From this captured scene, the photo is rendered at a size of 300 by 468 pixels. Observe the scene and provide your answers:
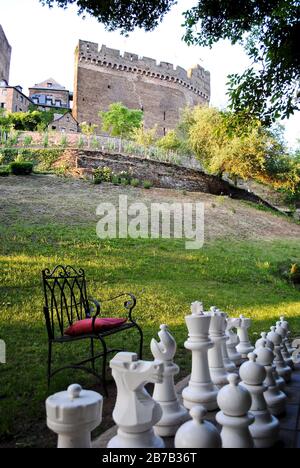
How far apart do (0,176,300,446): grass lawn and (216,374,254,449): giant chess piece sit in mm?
1419

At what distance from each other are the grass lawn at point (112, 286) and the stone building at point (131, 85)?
118 ft

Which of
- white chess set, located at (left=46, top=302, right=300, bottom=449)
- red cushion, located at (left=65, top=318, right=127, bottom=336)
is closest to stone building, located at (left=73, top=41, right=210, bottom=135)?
red cushion, located at (left=65, top=318, right=127, bottom=336)

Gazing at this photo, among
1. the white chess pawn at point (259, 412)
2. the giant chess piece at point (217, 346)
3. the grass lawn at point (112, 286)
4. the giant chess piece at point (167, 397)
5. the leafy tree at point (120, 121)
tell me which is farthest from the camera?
the leafy tree at point (120, 121)

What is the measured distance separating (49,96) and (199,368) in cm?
5651

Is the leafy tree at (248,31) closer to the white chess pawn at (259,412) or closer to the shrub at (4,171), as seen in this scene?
the white chess pawn at (259,412)

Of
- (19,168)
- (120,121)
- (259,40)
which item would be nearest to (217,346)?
(259,40)

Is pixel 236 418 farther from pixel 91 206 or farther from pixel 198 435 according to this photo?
pixel 91 206

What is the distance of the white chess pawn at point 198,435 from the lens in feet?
4.68

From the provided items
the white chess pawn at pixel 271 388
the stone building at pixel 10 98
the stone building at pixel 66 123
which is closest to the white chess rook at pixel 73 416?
the white chess pawn at pixel 271 388

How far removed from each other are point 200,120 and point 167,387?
2508 cm

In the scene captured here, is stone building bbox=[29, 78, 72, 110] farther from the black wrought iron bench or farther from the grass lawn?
the black wrought iron bench

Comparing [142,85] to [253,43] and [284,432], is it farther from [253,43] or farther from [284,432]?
[284,432]

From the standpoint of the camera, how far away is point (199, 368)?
2.31 metres

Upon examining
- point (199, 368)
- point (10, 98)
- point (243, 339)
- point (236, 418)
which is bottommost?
point (243, 339)
